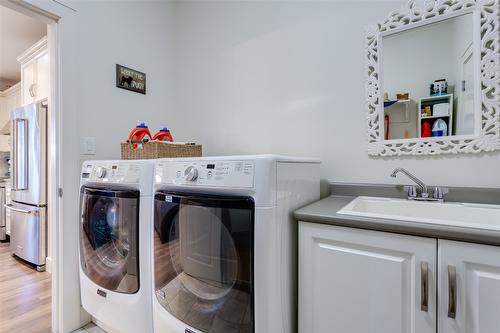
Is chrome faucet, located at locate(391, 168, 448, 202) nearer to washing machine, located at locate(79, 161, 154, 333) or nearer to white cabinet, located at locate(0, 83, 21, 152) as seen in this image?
washing machine, located at locate(79, 161, 154, 333)

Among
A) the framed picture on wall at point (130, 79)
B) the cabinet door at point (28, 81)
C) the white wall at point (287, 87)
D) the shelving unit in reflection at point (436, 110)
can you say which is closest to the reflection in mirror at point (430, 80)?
the shelving unit in reflection at point (436, 110)

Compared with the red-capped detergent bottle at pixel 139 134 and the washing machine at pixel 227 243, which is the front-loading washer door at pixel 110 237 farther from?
the red-capped detergent bottle at pixel 139 134

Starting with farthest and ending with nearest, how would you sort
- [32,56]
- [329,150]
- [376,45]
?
1. [32,56]
2. [329,150]
3. [376,45]

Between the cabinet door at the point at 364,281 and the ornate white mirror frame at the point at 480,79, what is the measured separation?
70cm

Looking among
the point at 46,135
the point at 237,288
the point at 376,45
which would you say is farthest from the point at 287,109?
the point at 46,135

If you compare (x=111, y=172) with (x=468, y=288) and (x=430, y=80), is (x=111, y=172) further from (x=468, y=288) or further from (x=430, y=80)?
(x=430, y=80)

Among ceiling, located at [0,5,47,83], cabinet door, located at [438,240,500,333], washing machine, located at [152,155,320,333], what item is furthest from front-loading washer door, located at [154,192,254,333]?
ceiling, located at [0,5,47,83]

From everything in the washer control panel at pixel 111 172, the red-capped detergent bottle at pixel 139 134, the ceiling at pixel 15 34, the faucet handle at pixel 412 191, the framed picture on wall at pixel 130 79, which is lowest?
the faucet handle at pixel 412 191

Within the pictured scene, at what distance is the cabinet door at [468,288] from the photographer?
715 mm

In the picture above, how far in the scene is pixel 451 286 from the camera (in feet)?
2.48

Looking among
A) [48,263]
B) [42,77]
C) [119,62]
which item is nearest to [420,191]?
[119,62]

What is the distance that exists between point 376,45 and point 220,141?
126 cm

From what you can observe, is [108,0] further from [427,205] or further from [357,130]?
[427,205]

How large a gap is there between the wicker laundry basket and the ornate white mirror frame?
116cm
